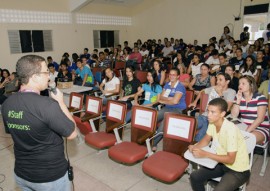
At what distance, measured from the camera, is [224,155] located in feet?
6.07

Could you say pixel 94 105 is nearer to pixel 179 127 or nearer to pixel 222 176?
pixel 179 127

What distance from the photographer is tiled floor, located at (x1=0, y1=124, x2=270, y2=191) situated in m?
2.52

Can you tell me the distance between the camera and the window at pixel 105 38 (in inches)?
409

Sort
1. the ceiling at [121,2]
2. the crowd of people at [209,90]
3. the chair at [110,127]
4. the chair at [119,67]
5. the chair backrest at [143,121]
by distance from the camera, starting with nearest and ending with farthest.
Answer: the crowd of people at [209,90]
the chair backrest at [143,121]
the chair at [110,127]
the chair at [119,67]
the ceiling at [121,2]

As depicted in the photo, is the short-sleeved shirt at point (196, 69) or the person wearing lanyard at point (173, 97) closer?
the person wearing lanyard at point (173, 97)

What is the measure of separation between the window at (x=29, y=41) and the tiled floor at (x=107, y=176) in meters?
5.72

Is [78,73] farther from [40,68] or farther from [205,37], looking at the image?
[205,37]

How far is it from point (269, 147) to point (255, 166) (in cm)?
38

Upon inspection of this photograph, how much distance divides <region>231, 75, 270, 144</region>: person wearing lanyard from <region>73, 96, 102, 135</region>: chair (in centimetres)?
195

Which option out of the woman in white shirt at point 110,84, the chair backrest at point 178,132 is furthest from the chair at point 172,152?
the woman in white shirt at point 110,84

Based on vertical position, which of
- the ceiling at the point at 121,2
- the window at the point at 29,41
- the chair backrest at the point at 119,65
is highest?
the ceiling at the point at 121,2

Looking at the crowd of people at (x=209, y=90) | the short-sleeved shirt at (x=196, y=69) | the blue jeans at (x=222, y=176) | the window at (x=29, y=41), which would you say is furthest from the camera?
the window at (x=29, y=41)

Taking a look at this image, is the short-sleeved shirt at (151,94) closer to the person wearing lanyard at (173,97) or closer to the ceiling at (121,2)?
the person wearing lanyard at (173,97)

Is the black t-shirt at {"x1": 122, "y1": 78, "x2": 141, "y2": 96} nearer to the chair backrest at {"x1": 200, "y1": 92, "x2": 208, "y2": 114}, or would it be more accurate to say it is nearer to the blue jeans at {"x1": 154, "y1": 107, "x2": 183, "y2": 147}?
the blue jeans at {"x1": 154, "y1": 107, "x2": 183, "y2": 147}
